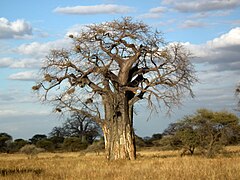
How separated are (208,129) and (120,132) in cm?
712

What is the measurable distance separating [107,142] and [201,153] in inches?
265

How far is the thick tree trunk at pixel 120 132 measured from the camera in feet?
82.7

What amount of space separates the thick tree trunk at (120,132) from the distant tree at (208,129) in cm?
581

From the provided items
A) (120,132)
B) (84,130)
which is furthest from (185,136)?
(84,130)

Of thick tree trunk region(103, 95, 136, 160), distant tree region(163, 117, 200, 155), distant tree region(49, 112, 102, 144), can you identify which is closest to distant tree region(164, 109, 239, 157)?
distant tree region(163, 117, 200, 155)

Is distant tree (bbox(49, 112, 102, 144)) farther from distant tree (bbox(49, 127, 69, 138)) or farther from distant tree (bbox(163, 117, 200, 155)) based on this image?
distant tree (bbox(163, 117, 200, 155))

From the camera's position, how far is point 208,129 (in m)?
29.8

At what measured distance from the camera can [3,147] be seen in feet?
201

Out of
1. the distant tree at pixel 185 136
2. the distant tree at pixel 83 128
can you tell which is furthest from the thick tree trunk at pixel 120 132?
the distant tree at pixel 83 128

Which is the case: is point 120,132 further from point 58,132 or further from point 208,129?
point 58,132

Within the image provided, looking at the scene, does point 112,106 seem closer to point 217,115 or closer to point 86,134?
point 217,115

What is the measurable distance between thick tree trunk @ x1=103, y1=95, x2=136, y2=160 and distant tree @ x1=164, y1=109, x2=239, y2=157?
5.81 meters

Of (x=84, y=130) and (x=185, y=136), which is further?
(x=84, y=130)

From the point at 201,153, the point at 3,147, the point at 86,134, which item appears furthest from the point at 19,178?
the point at 86,134
